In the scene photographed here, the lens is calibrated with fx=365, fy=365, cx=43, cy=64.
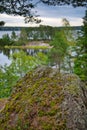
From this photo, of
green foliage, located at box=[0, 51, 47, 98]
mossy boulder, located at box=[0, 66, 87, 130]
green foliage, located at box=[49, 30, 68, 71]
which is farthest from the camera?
green foliage, located at box=[49, 30, 68, 71]

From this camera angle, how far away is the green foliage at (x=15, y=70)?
42.9m

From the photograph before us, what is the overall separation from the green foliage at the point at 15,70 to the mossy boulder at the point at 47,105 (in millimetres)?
32415

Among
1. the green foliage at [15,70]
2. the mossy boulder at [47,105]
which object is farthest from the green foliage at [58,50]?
the mossy boulder at [47,105]

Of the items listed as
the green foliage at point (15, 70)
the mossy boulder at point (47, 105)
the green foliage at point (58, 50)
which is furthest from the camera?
the green foliage at point (58, 50)

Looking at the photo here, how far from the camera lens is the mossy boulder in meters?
5.55

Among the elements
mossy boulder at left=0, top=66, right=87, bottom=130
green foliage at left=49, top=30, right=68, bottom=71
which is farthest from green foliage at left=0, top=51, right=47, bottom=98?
mossy boulder at left=0, top=66, right=87, bottom=130

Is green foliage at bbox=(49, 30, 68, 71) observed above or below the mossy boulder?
below

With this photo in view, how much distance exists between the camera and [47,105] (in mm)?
5848

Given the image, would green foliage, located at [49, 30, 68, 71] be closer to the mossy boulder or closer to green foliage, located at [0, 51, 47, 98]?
green foliage, located at [0, 51, 47, 98]

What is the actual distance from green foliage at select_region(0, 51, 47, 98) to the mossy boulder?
32.4m

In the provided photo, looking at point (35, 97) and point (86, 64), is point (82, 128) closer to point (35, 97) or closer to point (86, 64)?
point (35, 97)

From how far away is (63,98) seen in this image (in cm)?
577

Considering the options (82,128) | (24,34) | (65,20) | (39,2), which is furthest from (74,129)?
(24,34)

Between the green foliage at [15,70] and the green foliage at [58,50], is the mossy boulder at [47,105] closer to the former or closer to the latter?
the green foliage at [15,70]
